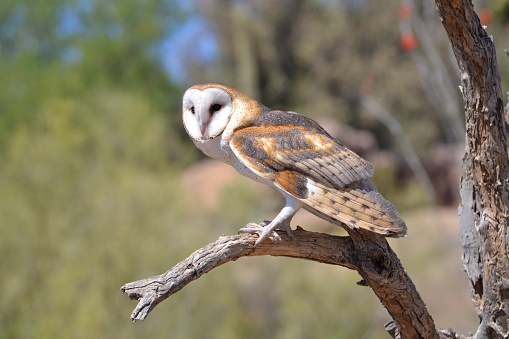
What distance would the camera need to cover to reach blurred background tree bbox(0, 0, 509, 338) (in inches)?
498

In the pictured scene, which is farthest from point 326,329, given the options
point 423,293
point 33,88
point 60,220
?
point 33,88

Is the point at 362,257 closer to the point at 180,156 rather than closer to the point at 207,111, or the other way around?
the point at 207,111

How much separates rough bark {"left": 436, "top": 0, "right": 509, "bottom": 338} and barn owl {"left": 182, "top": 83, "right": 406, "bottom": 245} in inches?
16.0

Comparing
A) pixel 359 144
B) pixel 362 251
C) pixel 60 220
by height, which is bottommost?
pixel 362 251

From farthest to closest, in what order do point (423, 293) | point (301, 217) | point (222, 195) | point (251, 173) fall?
point (301, 217) → point (222, 195) → point (423, 293) → point (251, 173)

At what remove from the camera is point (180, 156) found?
22.3 metres

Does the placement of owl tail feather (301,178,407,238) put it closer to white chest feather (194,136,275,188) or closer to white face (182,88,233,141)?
white chest feather (194,136,275,188)

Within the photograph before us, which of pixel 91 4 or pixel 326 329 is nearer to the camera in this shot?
pixel 326 329

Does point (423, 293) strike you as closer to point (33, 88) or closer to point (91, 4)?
point (33, 88)

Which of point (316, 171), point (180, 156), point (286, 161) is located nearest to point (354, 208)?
point (316, 171)

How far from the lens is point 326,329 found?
15.3 m

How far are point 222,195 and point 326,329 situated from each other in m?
3.50

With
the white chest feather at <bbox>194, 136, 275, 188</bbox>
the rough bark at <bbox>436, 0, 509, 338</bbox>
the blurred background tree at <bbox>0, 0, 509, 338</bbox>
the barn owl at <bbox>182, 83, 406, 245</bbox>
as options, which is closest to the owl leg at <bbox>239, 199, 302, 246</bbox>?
the barn owl at <bbox>182, 83, 406, 245</bbox>

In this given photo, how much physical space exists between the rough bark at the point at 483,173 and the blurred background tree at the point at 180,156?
9.76 feet
